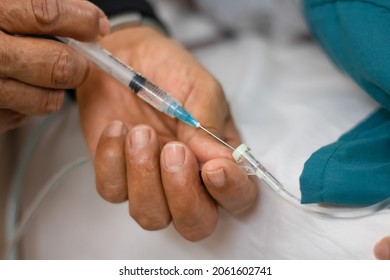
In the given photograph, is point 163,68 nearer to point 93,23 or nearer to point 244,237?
point 93,23

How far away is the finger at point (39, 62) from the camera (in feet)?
1.95

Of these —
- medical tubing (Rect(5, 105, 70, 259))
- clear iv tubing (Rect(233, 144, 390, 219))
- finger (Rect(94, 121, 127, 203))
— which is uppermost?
clear iv tubing (Rect(233, 144, 390, 219))

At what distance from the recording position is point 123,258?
0.68 metres

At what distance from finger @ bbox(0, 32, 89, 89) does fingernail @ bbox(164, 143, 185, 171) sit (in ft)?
0.63

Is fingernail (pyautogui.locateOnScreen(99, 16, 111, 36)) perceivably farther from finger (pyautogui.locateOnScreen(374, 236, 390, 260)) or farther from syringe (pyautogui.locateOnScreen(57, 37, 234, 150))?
finger (pyautogui.locateOnScreen(374, 236, 390, 260))

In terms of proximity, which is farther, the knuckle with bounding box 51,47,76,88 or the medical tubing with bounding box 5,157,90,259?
the medical tubing with bounding box 5,157,90,259

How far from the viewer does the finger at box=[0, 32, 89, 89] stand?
596 mm

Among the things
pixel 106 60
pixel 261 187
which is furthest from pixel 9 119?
pixel 261 187

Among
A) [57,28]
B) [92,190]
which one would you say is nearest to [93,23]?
[57,28]

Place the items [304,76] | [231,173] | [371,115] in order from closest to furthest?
[231,173]
[371,115]
[304,76]

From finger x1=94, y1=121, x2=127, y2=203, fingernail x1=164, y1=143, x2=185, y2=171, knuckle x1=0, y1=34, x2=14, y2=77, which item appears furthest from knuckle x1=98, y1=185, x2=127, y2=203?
knuckle x1=0, y1=34, x2=14, y2=77

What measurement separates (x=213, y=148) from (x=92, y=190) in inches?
10.0

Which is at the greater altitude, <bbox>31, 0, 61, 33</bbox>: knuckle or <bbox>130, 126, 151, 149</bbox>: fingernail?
<bbox>31, 0, 61, 33</bbox>: knuckle

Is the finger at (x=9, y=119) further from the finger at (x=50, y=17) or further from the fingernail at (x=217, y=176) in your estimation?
the fingernail at (x=217, y=176)
